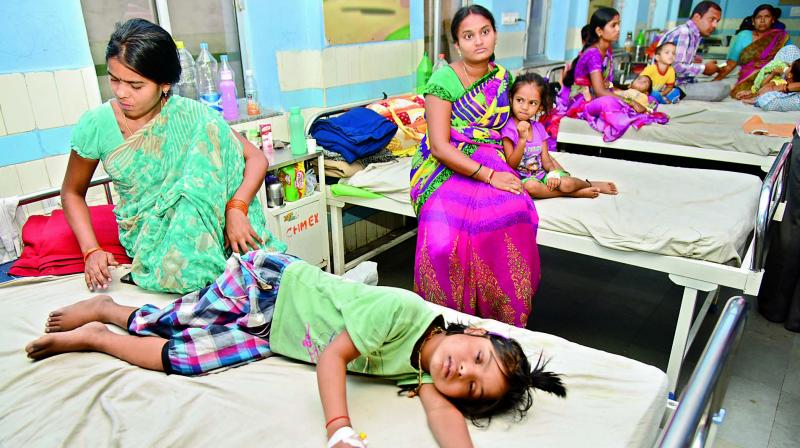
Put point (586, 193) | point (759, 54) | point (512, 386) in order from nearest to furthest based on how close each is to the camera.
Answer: point (512, 386) → point (586, 193) → point (759, 54)

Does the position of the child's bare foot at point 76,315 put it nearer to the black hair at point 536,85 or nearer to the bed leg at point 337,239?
the bed leg at point 337,239

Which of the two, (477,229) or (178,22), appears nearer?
(477,229)

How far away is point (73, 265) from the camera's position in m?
2.26

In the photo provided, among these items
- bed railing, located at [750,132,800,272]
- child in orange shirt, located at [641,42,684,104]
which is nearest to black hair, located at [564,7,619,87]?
child in orange shirt, located at [641,42,684,104]

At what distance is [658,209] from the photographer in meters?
2.77

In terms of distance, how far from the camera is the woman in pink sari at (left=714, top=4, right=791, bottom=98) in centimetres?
593

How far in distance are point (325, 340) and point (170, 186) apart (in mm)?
900

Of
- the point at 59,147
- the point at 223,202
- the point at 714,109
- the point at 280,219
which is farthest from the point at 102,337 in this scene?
the point at 714,109

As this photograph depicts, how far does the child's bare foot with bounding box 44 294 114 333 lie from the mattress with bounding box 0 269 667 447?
0.12 meters

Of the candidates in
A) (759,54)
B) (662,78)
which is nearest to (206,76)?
(662,78)

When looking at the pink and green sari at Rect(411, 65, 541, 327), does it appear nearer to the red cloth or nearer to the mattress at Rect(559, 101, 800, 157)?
the red cloth

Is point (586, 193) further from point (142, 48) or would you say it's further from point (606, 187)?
point (142, 48)

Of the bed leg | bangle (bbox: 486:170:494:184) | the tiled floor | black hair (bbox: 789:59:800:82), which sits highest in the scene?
black hair (bbox: 789:59:800:82)

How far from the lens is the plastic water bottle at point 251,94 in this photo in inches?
131
